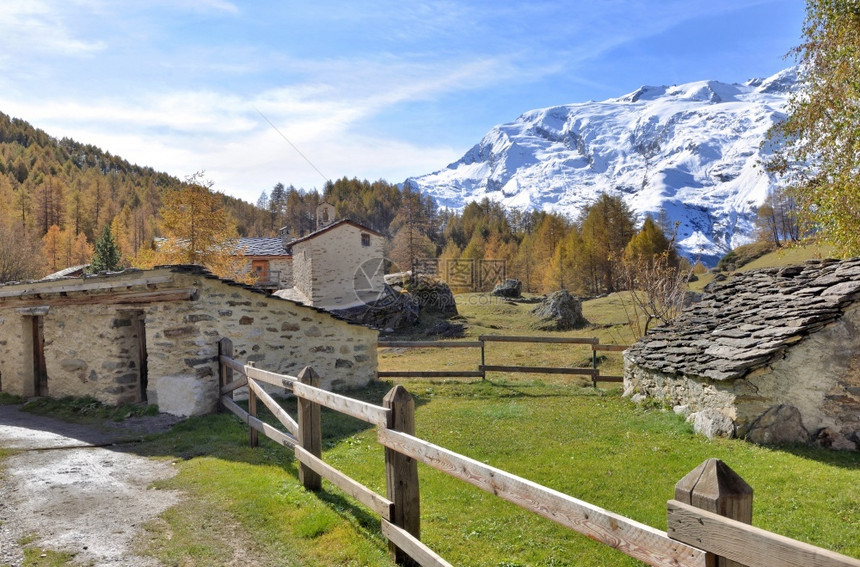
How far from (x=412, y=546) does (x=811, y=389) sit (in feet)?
25.2

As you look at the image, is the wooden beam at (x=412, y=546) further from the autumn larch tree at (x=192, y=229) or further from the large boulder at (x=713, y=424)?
the autumn larch tree at (x=192, y=229)

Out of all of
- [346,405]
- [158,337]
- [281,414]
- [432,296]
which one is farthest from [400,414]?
[432,296]

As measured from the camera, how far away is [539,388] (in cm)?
1325

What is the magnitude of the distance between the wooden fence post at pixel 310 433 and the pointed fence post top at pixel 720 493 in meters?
4.07

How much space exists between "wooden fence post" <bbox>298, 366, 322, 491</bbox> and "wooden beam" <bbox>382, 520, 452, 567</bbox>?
68.2 inches

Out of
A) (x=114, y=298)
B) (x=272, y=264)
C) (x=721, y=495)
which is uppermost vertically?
(x=272, y=264)

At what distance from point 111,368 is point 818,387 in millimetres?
12859

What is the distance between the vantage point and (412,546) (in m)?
3.61

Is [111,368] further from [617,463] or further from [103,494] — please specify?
[617,463]

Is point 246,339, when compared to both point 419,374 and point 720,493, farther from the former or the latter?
point 720,493

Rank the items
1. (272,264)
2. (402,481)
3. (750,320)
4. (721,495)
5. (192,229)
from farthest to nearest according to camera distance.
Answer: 1. (272,264)
2. (192,229)
3. (750,320)
4. (402,481)
5. (721,495)

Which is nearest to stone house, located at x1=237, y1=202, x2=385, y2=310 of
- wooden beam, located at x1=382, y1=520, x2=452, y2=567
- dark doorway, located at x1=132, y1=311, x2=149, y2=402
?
dark doorway, located at x1=132, y1=311, x2=149, y2=402

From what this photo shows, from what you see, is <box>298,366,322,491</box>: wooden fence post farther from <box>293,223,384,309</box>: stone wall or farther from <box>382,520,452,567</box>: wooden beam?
<box>293,223,384,309</box>: stone wall

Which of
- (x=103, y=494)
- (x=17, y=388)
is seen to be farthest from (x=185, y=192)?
(x=103, y=494)
